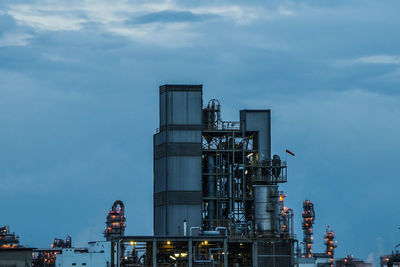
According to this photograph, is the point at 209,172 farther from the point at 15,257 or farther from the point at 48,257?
the point at 48,257

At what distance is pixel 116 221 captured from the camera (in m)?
171

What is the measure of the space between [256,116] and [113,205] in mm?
80161

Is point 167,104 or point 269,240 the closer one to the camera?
point 269,240

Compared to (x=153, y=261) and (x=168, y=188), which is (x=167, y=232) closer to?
(x=168, y=188)

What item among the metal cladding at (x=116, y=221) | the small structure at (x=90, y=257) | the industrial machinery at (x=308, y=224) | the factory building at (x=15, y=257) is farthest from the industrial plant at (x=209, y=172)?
the industrial machinery at (x=308, y=224)

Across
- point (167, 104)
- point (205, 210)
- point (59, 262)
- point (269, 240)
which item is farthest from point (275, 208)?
point (59, 262)

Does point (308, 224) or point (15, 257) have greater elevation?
point (308, 224)

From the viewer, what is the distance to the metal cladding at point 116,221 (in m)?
170

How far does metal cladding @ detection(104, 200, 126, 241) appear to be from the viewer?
6698 inches

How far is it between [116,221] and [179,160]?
7958 cm

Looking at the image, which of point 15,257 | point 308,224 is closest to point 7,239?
point 308,224

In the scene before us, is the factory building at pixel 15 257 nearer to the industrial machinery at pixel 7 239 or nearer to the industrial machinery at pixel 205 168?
the industrial machinery at pixel 205 168

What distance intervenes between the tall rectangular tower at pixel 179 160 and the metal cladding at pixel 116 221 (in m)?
75.2

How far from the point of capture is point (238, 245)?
3361 inches
